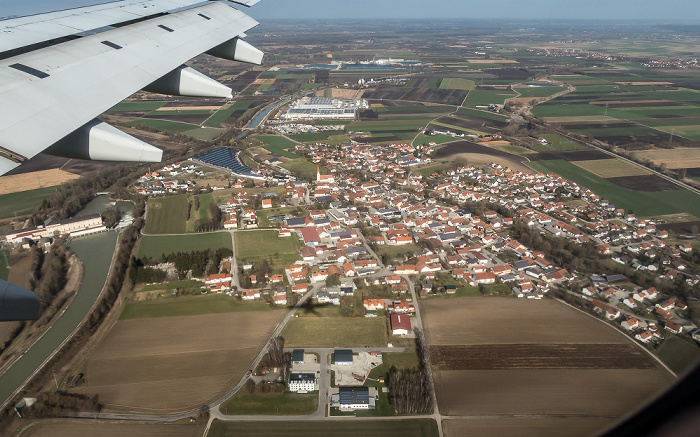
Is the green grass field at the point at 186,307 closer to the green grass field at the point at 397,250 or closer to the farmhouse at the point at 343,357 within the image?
the farmhouse at the point at 343,357

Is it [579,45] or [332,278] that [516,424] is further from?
[579,45]

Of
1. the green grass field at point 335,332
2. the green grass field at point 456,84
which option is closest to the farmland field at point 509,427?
the green grass field at point 335,332

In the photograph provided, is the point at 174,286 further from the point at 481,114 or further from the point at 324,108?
the point at 481,114

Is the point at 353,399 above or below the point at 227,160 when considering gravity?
below

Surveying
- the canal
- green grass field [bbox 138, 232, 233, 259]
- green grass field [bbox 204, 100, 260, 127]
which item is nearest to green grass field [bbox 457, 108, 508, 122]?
green grass field [bbox 204, 100, 260, 127]

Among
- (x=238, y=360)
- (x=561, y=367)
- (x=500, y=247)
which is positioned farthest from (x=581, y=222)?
(x=238, y=360)

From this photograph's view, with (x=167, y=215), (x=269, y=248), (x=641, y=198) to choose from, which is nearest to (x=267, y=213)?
(x=269, y=248)
